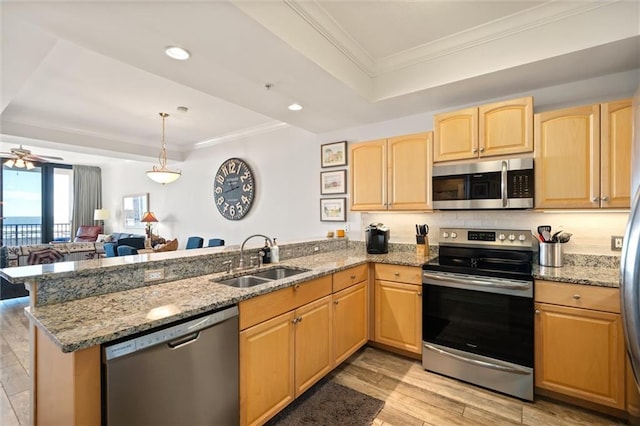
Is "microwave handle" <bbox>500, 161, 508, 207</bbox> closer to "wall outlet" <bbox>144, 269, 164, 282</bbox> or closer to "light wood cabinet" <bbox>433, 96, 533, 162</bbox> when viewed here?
"light wood cabinet" <bbox>433, 96, 533, 162</bbox>

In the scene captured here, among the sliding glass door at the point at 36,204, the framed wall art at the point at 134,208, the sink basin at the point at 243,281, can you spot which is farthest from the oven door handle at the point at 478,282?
the sliding glass door at the point at 36,204

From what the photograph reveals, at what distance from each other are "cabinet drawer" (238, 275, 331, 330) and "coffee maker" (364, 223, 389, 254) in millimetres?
992

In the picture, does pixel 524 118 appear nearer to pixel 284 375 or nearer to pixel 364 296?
pixel 364 296

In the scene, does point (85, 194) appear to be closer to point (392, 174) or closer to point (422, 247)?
point (392, 174)

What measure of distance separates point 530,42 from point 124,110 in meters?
4.51

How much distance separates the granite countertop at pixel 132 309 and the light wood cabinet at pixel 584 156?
6.67 ft

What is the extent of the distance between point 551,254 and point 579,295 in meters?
0.43

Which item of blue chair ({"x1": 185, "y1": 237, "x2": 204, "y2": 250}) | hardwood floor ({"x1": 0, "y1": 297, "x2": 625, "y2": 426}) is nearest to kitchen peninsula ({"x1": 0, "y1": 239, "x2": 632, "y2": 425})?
hardwood floor ({"x1": 0, "y1": 297, "x2": 625, "y2": 426})

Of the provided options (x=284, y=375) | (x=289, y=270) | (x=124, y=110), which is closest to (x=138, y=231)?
(x=124, y=110)

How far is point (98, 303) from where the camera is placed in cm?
148

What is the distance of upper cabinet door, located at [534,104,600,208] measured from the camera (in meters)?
2.15

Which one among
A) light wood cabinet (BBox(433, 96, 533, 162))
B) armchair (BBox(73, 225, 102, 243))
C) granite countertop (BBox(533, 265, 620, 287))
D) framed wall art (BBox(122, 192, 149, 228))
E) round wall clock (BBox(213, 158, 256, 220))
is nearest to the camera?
granite countertop (BBox(533, 265, 620, 287))

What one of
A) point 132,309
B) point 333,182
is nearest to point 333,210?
point 333,182

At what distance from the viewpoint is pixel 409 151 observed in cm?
295
